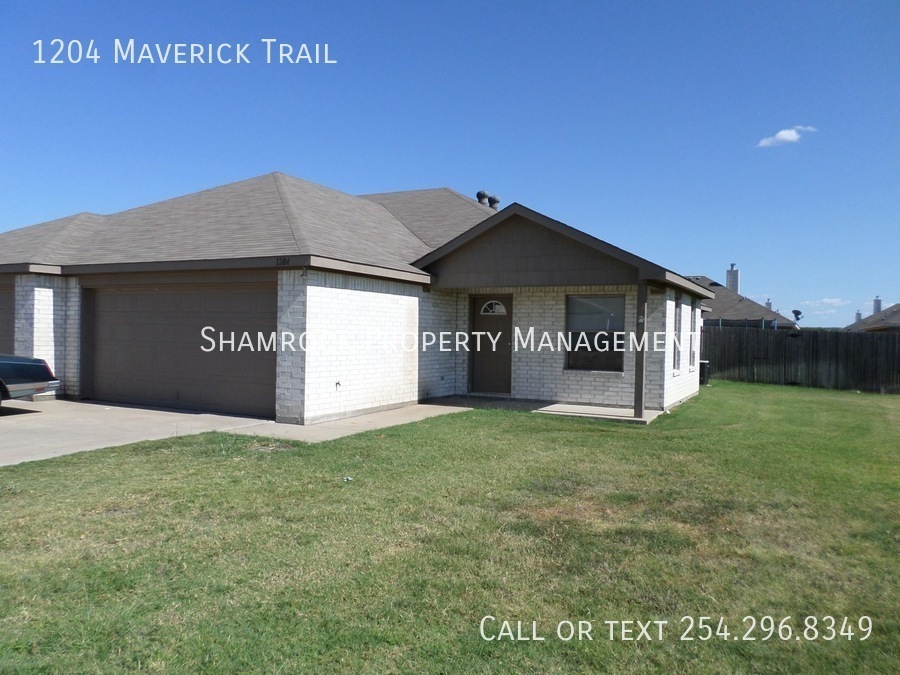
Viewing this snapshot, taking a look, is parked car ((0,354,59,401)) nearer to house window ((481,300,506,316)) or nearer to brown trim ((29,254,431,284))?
brown trim ((29,254,431,284))

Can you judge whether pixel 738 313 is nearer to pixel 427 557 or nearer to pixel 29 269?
pixel 29 269

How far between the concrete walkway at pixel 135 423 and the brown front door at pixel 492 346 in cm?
132

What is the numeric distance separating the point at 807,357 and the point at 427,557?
2074cm

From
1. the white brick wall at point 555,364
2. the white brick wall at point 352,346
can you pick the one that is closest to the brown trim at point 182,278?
the white brick wall at point 352,346

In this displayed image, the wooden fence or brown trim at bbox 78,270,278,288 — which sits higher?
brown trim at bbox 78,270,278,288

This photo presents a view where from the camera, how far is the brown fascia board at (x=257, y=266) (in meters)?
10.8

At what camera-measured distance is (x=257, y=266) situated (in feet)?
36.8

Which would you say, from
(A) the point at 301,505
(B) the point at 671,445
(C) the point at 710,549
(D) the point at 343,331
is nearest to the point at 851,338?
(B) the point at 671,445

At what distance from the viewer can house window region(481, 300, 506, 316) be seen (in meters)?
15.5

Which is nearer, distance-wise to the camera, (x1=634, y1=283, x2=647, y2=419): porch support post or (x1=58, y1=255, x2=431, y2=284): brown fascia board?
(x1=58, y1=255, x2=431, y2=284): brown fascia board

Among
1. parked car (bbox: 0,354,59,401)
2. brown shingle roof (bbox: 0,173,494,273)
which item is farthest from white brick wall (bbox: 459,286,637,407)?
parked car (bbox: 0,354,59,401)

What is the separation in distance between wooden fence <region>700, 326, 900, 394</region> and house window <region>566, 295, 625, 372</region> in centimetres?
1086

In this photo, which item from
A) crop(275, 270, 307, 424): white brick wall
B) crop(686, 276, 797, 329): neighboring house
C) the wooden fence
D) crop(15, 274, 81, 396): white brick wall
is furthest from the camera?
crop(686, 276, 797, 329): neighboring house

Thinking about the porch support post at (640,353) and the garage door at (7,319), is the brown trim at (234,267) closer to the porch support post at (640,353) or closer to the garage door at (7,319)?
the garage door at (7,319)
